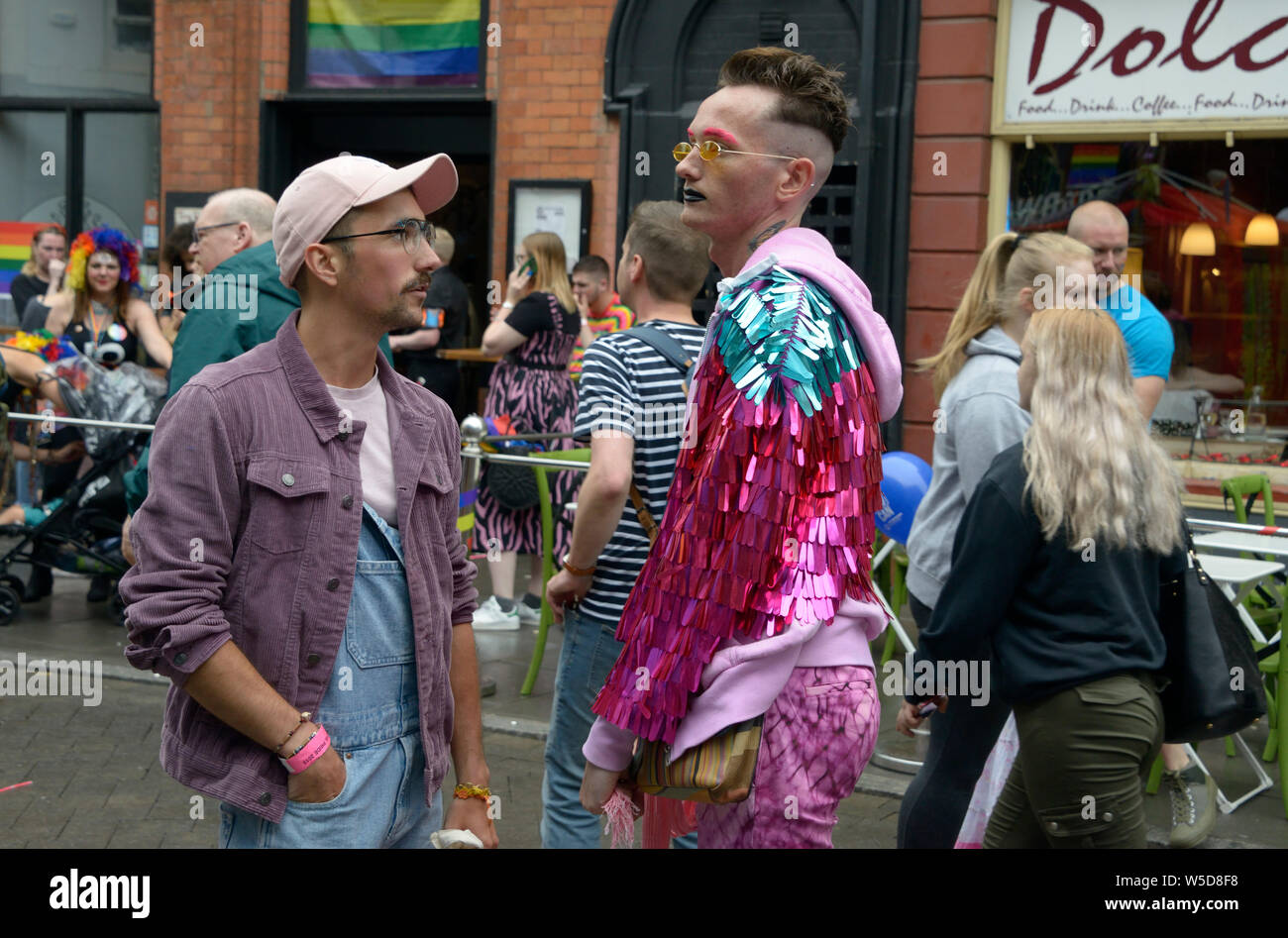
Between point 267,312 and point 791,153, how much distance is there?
223 cm

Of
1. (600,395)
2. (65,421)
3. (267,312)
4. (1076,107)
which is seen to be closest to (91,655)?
(65,421)

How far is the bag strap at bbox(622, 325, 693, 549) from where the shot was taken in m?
3.90

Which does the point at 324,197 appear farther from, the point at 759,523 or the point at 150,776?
the point at 150,776

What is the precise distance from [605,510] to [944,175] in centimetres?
691

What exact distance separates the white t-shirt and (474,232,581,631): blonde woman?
17.8 ft

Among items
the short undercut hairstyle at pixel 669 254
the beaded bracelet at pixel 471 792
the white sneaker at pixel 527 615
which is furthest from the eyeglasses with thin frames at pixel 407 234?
the white sneaker at pixel 527 615

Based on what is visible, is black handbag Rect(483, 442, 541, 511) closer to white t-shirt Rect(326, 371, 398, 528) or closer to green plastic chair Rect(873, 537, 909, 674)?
green plastic chair Rect(873, 537, 909, 674)

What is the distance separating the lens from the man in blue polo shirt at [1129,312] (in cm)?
574

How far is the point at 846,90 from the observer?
10219 mm

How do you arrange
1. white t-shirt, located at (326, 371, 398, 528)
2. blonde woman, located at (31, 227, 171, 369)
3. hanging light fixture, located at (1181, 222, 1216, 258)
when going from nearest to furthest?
white t-shirt, located at (326, 371, 398, 528)
blonde woman, located at (31, 227, 171, 369)
hanging light fixture, located at (1181, 222, 1216, 258)

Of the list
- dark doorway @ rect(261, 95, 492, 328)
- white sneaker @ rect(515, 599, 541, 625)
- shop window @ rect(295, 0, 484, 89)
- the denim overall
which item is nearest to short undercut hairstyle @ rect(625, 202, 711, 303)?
the denim overall

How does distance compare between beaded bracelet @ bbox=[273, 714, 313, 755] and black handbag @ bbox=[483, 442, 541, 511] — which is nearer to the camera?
beaded bracelet @ bbox=[273, 714, 313, 755]

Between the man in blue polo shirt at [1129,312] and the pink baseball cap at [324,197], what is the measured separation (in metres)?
3.82

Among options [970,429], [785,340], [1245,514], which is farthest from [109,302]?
[785,340]
